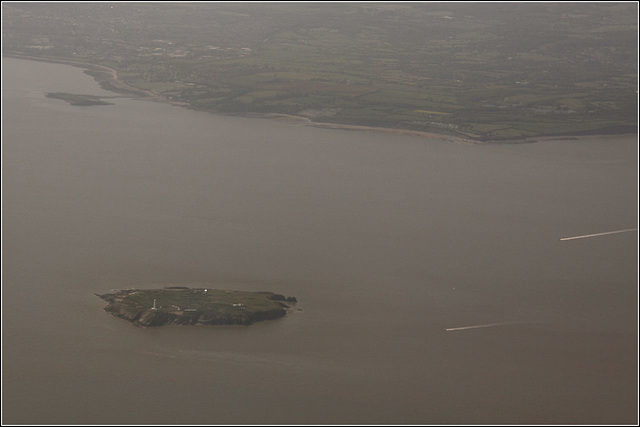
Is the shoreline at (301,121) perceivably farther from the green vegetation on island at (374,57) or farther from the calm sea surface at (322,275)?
the calm sea surface at (322,275)

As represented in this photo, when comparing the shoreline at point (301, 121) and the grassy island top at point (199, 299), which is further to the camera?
the shoreline at point (301, 121)

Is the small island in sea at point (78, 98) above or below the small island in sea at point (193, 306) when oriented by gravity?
above

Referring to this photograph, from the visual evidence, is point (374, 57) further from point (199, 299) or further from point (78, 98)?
point (199, 299)

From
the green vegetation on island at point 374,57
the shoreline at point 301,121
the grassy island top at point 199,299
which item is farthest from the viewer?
the green vegetation on island at point 374,57

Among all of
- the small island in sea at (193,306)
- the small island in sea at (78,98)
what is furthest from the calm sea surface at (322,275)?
the small island in sea at (78,98)

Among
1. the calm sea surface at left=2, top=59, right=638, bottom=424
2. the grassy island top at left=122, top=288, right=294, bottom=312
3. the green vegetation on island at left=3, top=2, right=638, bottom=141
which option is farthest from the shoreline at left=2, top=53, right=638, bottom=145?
the grassy island top at left=122, top=288, right=294, bottom=312

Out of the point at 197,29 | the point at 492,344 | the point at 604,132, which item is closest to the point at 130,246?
the point at 492,344

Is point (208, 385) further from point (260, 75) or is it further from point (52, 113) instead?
point (260, 75)
